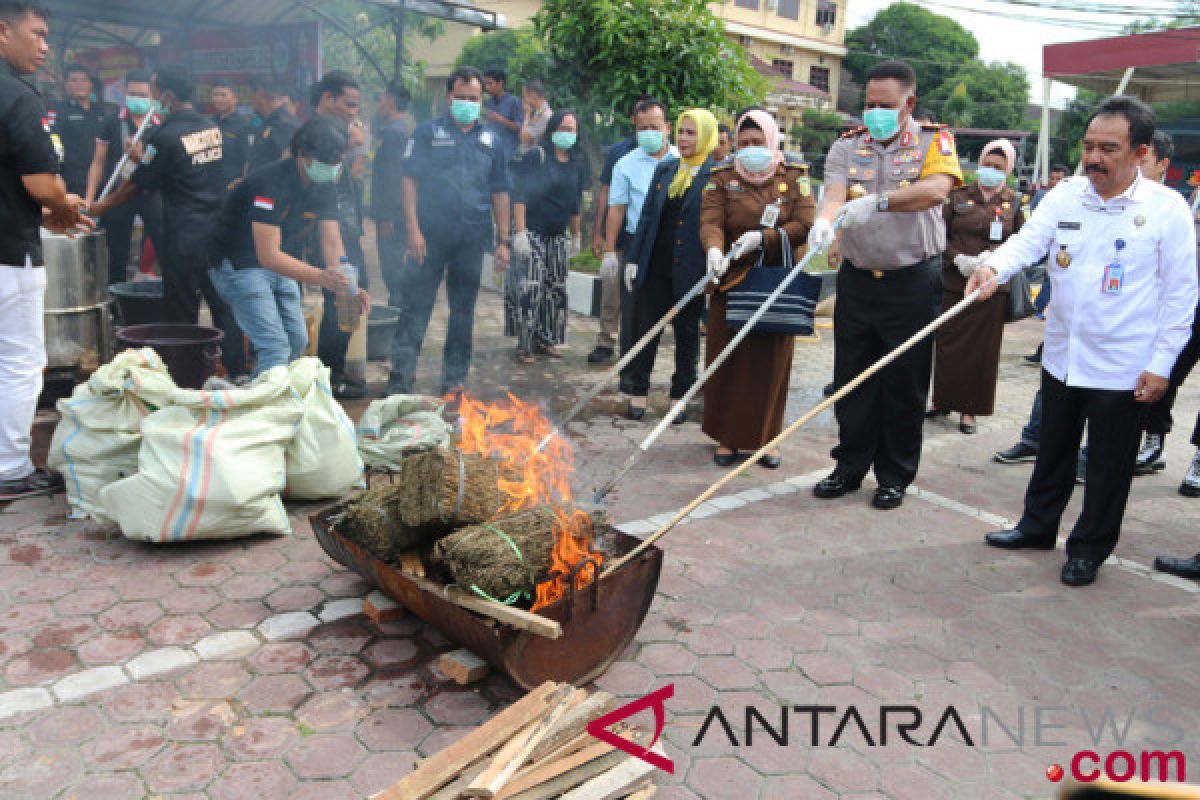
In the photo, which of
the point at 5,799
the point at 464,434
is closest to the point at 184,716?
the point at 5,799

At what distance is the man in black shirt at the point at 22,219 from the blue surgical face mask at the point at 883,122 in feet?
14.1

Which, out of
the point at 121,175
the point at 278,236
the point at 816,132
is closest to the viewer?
the point at 278,236

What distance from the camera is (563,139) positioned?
782 centimetres

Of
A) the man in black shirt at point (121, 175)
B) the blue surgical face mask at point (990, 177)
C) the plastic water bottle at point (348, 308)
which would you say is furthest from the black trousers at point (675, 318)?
the man in black shirt at point (121, 175)

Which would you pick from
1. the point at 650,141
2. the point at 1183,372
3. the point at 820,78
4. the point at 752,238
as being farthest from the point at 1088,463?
the point at 820,78

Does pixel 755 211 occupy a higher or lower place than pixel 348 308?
higher

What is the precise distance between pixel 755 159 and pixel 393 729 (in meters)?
3.93

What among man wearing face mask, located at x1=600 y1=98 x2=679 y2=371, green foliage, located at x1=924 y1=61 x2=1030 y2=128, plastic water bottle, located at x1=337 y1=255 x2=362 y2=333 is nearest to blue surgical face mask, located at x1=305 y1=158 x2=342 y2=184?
plastic water bottle, located at x1=337 y1=255 x2=362 y2=333

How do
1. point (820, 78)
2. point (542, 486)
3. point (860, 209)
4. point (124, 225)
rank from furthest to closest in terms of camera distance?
point (820, 78)
point (124, 225)
point (860, 209)
point (542, 486)

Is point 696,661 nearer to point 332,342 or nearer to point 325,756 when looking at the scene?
point 325,756

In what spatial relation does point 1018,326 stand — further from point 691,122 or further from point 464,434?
point 464,434

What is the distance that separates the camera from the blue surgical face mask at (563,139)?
7.82 metres

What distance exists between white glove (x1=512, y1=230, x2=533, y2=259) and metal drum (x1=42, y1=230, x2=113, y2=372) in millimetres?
3125

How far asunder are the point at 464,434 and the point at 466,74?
12.9 ft
